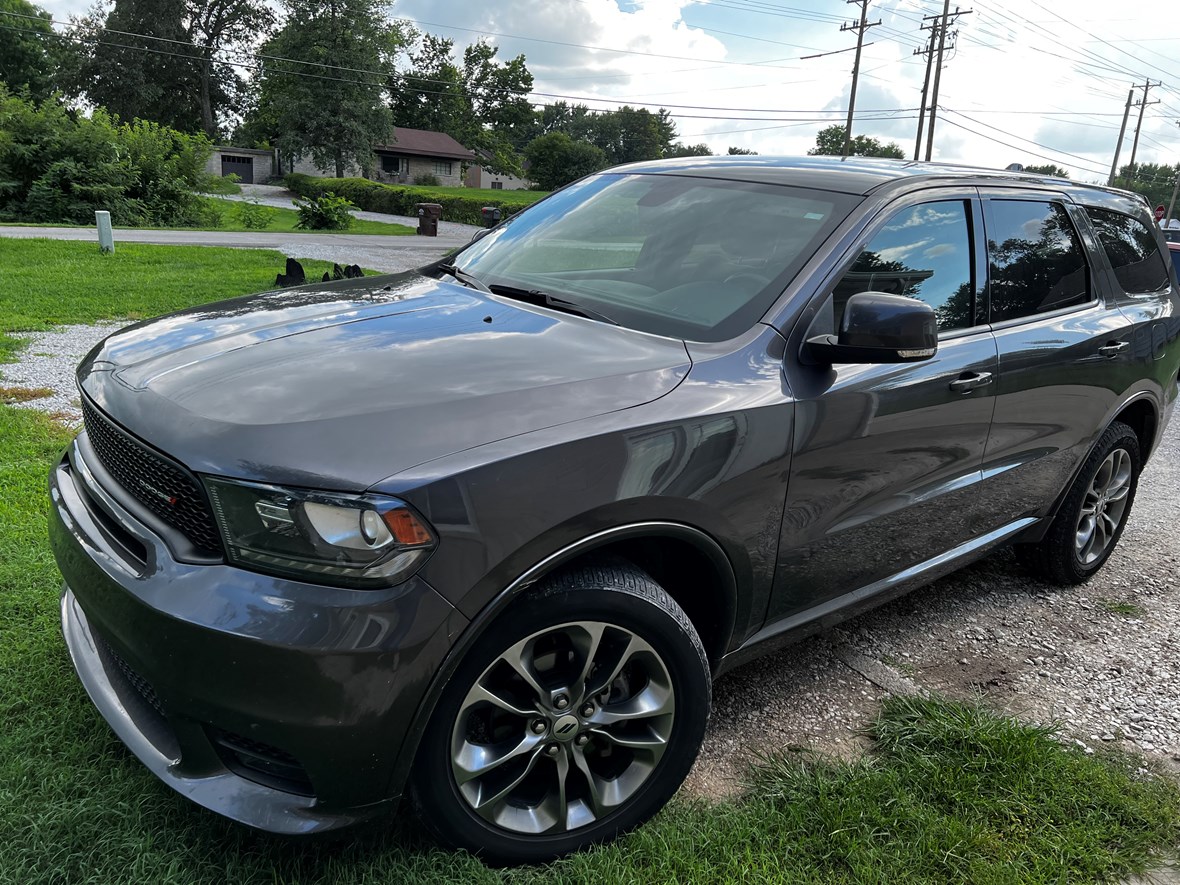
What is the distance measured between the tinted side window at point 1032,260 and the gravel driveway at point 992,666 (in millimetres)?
1365

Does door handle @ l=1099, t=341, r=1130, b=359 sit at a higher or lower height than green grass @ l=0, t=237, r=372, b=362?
higher

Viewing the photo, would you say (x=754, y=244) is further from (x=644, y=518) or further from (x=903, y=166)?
A: (x=644, y=518)

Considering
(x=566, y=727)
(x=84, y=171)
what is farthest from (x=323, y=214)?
(x=566, y=727)

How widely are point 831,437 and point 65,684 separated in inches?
96.4

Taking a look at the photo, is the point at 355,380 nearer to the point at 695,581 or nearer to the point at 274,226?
the point at 695,581

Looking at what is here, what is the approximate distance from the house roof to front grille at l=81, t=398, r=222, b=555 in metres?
66.8

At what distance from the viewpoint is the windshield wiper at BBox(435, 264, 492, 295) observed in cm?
308

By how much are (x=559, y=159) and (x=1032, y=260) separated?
64.7 m

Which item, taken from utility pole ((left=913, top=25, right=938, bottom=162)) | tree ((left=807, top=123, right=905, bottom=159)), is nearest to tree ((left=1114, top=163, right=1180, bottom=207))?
tree ((left=807, top=123, right=905, bottom=159))

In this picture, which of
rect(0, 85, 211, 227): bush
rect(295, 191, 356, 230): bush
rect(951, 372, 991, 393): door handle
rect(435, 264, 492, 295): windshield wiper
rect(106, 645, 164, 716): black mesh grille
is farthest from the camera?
rect(295, 191, 356, 230): bush

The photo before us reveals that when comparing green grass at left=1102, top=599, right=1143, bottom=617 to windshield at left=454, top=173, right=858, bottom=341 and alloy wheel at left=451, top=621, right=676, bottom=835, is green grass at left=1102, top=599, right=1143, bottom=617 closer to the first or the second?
windshield at left=454, top=173, right=858, bottom=341

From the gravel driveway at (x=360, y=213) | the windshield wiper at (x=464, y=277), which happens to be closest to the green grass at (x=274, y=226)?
the gravel driveway at (x=360, y=213)

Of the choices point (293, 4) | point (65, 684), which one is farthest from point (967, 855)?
point (293, 4)

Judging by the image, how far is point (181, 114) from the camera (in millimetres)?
60969
